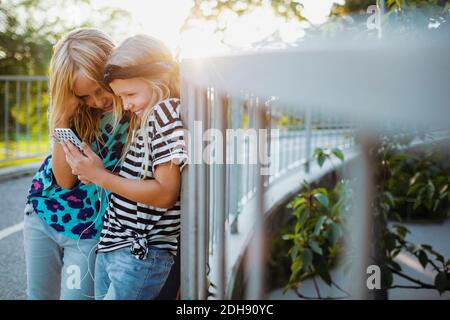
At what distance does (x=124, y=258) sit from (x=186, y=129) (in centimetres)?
37

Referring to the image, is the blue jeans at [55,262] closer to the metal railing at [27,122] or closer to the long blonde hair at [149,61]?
the long blonde hair at [149,61]

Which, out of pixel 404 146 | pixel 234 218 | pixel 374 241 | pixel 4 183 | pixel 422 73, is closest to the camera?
pixel 422 73

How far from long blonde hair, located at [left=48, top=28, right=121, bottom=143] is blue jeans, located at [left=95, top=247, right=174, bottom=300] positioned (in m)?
0.40

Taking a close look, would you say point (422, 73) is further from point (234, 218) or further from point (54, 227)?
point (234, 218)

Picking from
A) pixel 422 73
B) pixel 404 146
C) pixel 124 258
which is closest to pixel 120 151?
pixel 124 258

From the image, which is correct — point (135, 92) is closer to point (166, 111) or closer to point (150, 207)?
point (166, 111)

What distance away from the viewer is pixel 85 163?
4.17 feet

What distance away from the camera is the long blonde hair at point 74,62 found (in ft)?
4.54

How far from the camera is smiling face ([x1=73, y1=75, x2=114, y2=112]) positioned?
1396 mm

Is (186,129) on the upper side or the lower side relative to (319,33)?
lower

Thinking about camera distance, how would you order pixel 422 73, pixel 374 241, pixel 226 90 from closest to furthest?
pixel 422 73, pixel 226 90, pixel 374 241

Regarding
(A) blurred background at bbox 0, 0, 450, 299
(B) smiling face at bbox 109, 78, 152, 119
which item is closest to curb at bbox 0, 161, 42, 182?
(A) blurred background at bbox 0, 0, 450, 299

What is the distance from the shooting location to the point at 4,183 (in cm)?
403
